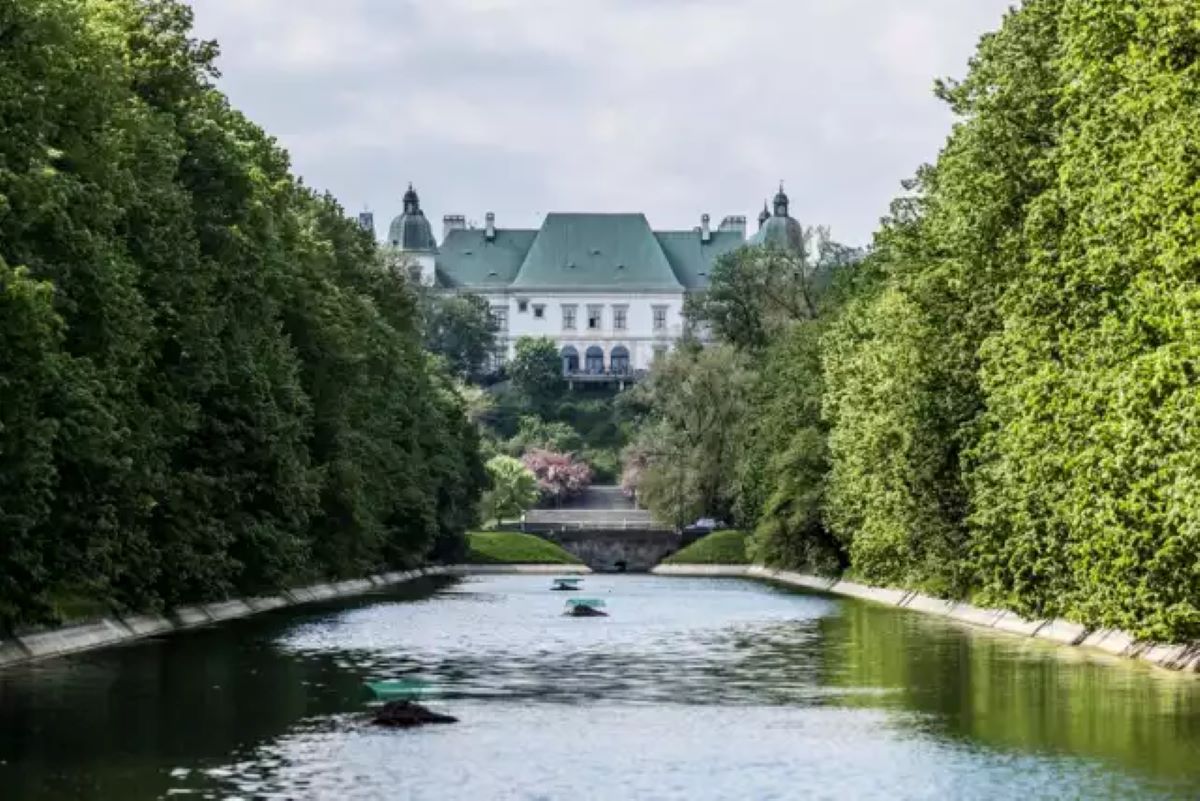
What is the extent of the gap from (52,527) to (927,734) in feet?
76.6

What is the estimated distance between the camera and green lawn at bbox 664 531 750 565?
513 ft

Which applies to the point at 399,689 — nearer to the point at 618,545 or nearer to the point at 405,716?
the point at 405,716

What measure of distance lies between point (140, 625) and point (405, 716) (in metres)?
27.9

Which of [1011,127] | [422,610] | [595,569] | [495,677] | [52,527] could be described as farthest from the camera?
[595,569]

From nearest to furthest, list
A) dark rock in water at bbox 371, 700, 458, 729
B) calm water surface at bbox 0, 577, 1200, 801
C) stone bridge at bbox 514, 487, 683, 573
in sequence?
calm water surface at bbox 0, 577, 1200, 801
dark rock in water at bbox 371, 700, 458, 729
stone bridge at bbox 514, 487, 683, 573

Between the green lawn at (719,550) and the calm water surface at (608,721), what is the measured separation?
299 ft

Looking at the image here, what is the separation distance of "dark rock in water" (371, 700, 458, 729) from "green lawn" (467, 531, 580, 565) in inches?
4976

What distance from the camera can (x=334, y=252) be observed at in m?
104

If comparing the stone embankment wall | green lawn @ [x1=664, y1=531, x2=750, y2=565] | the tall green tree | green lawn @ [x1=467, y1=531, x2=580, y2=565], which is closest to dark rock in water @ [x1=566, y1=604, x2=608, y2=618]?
the stone embankment wall

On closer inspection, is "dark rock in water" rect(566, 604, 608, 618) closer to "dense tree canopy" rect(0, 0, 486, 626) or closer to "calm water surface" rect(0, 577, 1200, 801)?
"dense tree canopy" rect(0, 0, 486, 626)

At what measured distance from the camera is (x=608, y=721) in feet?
121

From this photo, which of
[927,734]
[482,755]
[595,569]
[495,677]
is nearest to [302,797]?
[482,755]

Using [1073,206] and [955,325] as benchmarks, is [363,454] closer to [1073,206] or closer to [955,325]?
[955,325]

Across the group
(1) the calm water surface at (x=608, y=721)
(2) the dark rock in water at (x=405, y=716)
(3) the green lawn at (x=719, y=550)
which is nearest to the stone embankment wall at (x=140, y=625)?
(1) the calm water surface at (x=608, y=721)
